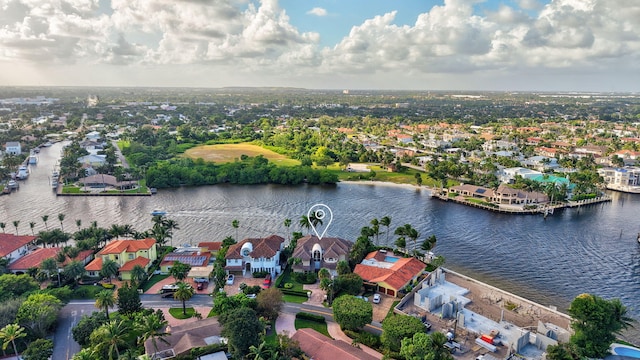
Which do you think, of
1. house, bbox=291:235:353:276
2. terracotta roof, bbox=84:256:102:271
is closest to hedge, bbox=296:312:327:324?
house, bbox=291:235:353:276

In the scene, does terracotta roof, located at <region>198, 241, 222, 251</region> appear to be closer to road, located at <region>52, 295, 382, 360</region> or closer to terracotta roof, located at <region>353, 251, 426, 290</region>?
road, located at <region>52, 295, 382, 360</region>

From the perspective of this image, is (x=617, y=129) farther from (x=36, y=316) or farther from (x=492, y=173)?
(x=36, y=316)

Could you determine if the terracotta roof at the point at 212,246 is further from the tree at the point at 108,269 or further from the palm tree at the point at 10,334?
Result: the palm tree at the point at 10,334

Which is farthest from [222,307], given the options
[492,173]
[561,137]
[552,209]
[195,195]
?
[561,137]

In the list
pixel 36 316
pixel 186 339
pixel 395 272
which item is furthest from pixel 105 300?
pixel 395 272

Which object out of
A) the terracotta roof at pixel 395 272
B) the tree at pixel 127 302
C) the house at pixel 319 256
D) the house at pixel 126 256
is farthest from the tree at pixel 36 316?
the terracotta roof at pixel 395 272
